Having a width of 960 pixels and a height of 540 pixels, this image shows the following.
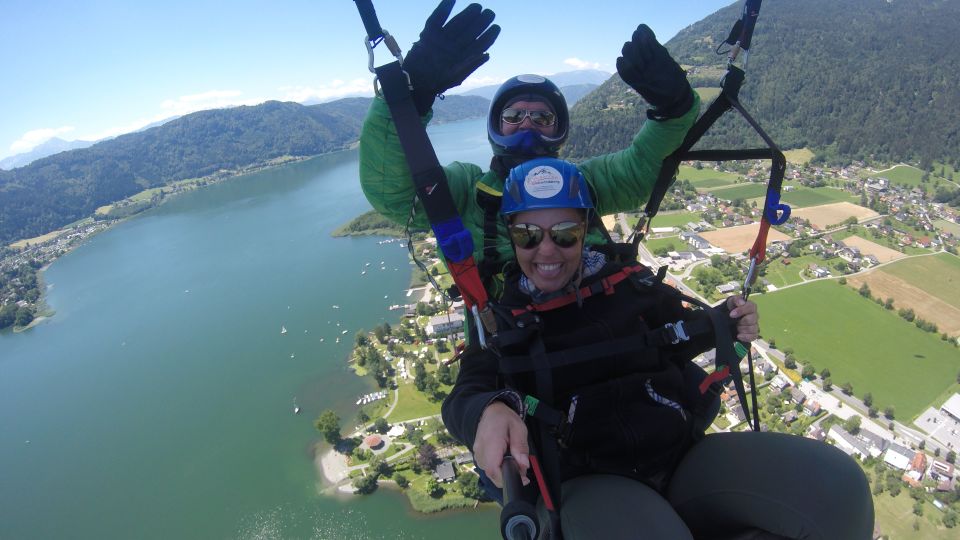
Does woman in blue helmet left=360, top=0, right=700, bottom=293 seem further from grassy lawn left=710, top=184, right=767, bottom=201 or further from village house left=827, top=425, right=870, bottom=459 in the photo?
grassy lawn left=710, top=184, right=767, bottom=201

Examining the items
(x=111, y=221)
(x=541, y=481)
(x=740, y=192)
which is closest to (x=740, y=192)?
(x=740, y=192)

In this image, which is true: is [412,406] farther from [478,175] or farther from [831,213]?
[831,213]

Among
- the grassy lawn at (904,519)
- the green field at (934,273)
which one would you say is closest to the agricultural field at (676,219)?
the green field at (934,273)

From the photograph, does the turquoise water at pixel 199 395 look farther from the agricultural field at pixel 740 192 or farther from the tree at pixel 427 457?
the agricultural field at pixel 740 192

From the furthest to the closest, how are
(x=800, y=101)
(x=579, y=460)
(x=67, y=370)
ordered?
(x=800, y=101)
(x=67, y=370)
(x=579, y=460)

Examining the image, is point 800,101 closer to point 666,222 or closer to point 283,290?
point 666,222

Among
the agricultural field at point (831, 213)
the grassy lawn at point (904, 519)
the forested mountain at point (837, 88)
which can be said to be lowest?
the grassy lawn at point (904, 519)

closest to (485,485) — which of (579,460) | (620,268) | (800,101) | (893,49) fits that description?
(579,460)
